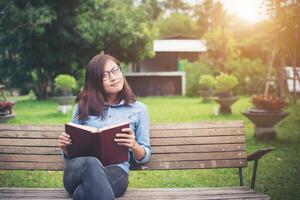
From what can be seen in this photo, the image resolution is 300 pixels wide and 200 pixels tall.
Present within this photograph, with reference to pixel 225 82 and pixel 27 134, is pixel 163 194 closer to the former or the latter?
pixel 27 134

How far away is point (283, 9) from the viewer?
10.2 meters

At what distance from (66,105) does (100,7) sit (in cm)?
1241

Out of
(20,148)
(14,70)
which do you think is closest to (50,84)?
(14,70)

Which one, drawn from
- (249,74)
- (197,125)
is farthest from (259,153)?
(249,74)

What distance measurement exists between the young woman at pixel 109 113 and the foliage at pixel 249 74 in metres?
24.9

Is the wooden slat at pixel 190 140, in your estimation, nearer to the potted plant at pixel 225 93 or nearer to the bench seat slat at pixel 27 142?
the bench seat slat at pixel 27 142

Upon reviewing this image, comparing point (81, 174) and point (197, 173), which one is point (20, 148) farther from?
point (197, 173)

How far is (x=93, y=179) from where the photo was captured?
3.31m

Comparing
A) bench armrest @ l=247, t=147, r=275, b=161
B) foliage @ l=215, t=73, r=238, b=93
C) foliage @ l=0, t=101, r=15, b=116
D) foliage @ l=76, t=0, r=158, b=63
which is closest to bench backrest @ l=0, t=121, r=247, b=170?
bench armrest @ l=247, t=147, r=275, b=161

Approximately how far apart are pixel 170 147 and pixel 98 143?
1.14 m

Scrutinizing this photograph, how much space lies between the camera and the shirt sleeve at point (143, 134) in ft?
12.8

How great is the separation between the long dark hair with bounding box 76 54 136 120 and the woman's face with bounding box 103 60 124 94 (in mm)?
37

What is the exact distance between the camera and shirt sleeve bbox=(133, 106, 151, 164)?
390cm

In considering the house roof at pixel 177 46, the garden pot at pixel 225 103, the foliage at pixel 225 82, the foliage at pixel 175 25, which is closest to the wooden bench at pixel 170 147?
the garden pot at pixel 225 103
